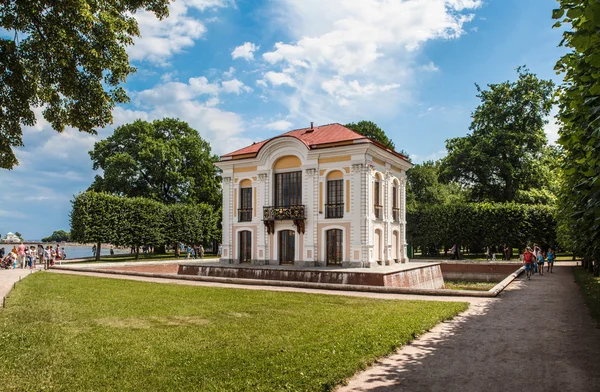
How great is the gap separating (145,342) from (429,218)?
123ft

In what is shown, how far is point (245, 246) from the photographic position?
29.4 m

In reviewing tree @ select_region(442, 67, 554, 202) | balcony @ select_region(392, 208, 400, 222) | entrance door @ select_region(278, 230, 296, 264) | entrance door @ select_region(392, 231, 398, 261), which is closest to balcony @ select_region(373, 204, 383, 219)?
balcony @ select_region(392, 208, 400, 222)

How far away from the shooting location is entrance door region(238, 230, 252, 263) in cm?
2927

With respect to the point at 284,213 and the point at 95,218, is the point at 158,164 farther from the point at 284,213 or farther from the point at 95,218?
the point at 284,213

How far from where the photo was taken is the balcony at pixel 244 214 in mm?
29438

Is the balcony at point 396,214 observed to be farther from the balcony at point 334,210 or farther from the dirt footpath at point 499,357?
the dirt footpath at point 499,357

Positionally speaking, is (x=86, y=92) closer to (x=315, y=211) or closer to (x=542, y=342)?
(x=542, y=342)

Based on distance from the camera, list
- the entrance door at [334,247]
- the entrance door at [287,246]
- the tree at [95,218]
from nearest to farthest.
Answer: the entrance door at [334,247]
the entrance door at [287,246]
the tree at [95,218]

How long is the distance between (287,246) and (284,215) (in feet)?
6.88

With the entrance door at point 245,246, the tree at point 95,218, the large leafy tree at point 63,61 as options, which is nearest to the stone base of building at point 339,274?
the entrance door at point 245,246

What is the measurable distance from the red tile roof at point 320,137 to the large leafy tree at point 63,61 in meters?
17.0

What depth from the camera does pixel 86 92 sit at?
10.1m

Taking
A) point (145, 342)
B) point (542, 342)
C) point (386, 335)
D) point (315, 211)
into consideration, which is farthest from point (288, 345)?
point (315, 211)

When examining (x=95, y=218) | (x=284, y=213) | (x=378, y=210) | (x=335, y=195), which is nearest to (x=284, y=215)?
(x=284, y=213)
